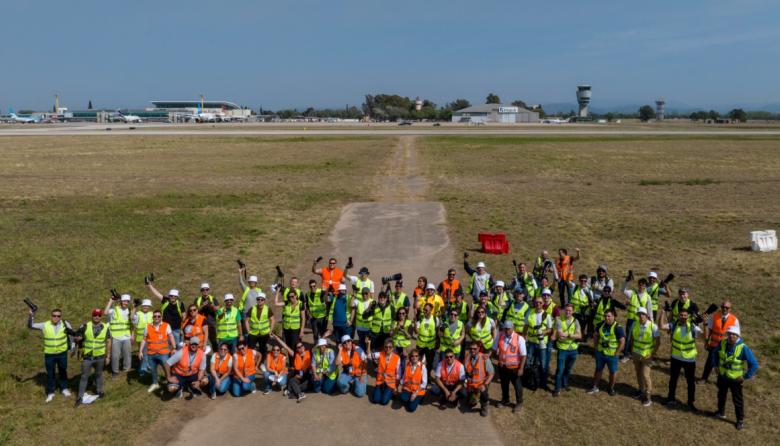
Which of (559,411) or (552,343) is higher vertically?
(552,343)

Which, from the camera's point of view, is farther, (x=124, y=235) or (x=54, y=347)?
(x=124, y=235)

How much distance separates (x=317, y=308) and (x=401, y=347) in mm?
2375

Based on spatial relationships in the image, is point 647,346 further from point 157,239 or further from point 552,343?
point 157,239

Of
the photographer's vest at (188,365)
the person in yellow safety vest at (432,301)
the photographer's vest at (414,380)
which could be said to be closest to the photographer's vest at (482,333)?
the person in yellow safety vest at (432,301)

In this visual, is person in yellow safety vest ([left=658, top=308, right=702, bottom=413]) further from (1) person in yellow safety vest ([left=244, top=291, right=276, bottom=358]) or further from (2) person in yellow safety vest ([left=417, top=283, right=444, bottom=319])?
(1) person in yellow safety vest ([left=244, top=291, right=276, bottom=358])

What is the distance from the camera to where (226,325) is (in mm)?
12562

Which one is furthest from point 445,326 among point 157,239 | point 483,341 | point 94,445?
point 157,239

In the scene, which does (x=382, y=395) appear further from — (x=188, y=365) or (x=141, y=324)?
(x=141, y=324)

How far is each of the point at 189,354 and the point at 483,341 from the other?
5.90m

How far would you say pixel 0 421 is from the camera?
10594 mm

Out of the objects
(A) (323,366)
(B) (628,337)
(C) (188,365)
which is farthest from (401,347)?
(B) (628,337)

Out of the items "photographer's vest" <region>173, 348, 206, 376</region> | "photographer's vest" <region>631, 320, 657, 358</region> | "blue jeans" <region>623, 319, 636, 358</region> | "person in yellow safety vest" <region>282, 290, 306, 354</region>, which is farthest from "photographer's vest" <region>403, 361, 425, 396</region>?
"blue jeans" <region>623, 319, 636, 358</region>

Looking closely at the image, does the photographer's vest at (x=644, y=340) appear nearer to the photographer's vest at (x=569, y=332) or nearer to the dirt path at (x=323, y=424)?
the photographer's vest at (x=569, y=332)

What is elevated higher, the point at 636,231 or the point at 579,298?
the point at 579,298
